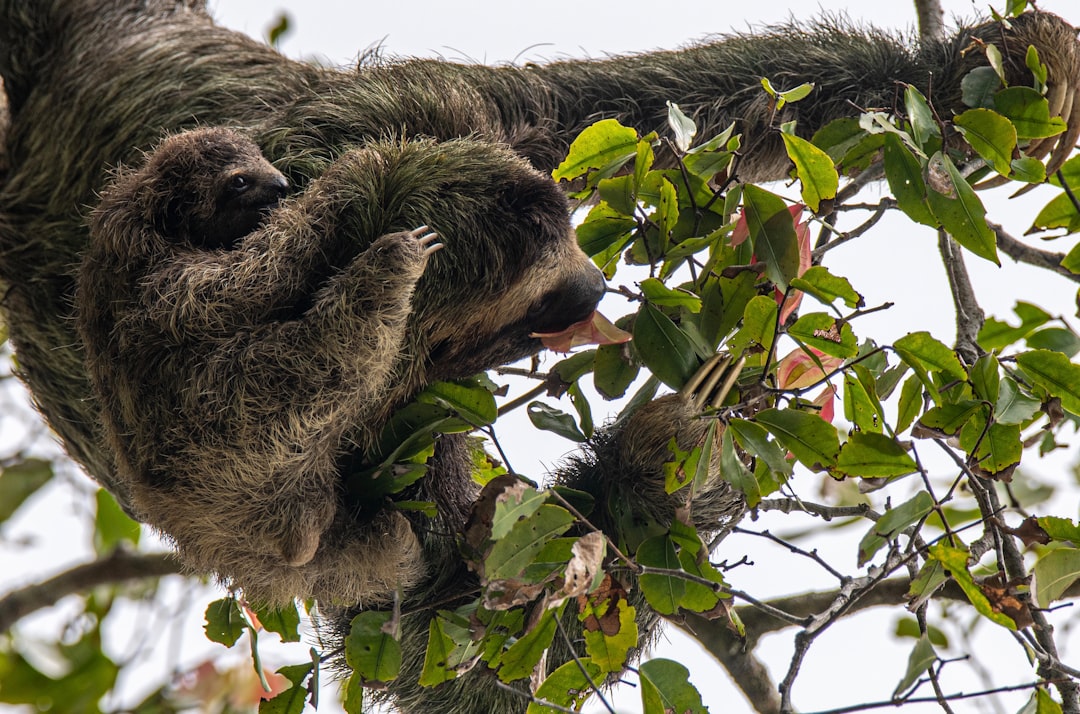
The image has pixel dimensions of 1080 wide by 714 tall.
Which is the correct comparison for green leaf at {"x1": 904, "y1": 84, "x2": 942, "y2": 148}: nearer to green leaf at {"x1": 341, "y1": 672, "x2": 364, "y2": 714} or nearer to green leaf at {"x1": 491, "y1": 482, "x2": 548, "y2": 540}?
green leaf at {"x1": 491, "y1": 482, "x2": 548, "y2": 540}

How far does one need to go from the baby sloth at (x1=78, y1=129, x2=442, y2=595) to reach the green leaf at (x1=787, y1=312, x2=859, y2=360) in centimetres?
75

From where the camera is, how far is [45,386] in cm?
347

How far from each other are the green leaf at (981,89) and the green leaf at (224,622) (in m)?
2.36

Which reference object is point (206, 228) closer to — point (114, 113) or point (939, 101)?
point (114, 113)

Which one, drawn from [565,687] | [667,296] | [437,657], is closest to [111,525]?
[437,657]

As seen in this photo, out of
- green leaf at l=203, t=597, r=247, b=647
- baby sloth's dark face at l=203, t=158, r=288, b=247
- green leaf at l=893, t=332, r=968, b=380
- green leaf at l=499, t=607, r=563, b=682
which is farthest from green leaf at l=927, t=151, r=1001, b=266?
green leaf at l=203, t=597, r=247, b=647

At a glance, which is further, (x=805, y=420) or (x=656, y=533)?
(x=656, y=533)

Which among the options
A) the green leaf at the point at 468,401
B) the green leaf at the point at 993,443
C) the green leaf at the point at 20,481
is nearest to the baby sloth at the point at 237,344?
the green leaf at the point at 468,401

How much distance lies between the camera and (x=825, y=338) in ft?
6.48

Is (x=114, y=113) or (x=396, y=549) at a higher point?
(x=114, y=113)

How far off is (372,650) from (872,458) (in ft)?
3.83

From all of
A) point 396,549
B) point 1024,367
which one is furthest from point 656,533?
point 1024,367

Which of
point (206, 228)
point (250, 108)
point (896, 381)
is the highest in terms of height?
point (896, 381)

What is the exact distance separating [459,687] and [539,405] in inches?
41.1
